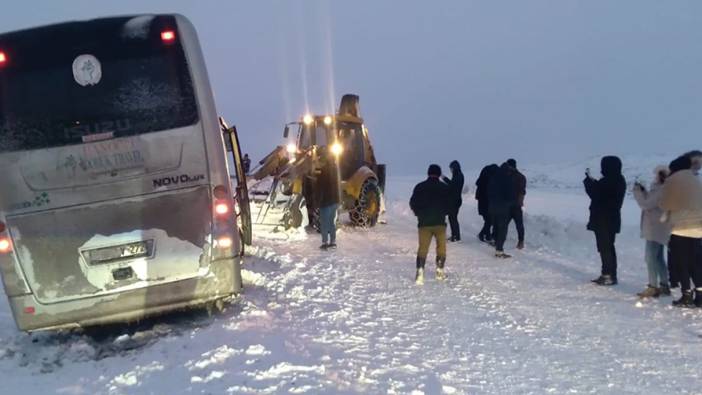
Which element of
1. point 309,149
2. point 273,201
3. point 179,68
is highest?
point 179,68

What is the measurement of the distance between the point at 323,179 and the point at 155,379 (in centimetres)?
705

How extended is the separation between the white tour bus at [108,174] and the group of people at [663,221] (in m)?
5.38

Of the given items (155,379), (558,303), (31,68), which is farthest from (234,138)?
(558,303)

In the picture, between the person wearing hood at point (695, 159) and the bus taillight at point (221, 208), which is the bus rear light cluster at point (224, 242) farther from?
the person wearing hood at point (695, 159)

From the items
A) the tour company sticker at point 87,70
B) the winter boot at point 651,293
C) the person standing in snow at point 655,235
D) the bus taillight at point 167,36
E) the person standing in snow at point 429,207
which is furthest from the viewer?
the person standing in snow at point 429,207

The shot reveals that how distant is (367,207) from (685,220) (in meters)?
9.09

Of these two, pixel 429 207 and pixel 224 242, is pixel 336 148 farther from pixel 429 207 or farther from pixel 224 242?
pixel 224 242

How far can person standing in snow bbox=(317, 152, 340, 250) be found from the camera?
11523 millimetres

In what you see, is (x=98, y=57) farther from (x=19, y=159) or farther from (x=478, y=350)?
(x=478, y=350)

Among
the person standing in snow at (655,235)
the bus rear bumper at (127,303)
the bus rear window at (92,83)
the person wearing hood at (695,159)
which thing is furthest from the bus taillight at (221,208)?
the person wearing hood at (695,159)

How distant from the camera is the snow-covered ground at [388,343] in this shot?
188 inches

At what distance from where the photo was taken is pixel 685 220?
7.00m

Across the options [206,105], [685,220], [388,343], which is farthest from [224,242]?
[685,220]

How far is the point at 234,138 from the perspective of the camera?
27.6 ft
